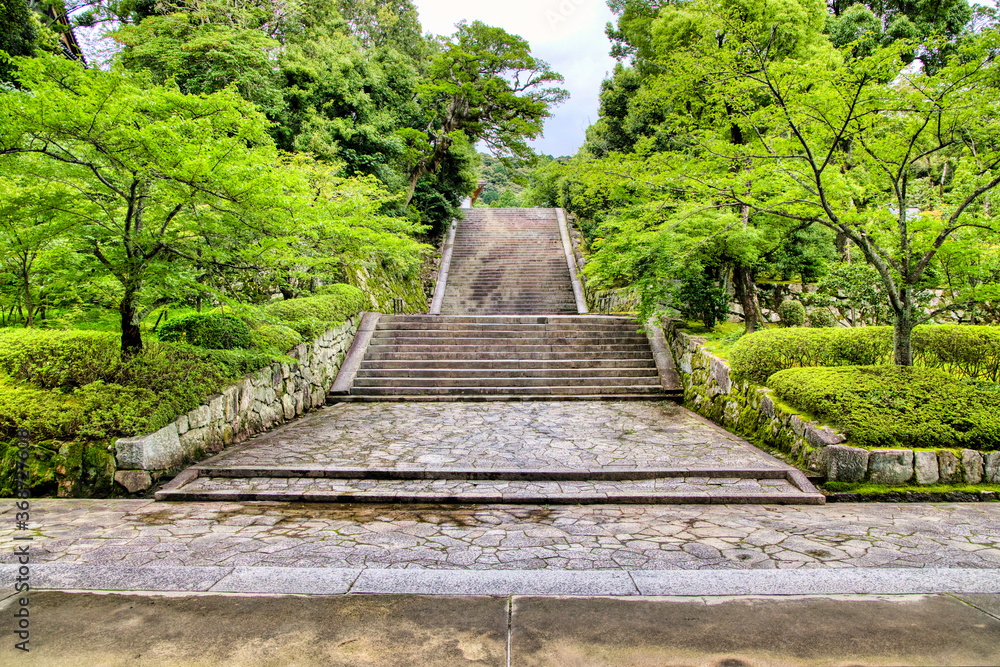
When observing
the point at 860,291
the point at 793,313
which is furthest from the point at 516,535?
the point at 860,291

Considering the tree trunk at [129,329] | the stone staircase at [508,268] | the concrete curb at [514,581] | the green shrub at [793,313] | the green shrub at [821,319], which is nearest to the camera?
the concrete curb at [514,581]

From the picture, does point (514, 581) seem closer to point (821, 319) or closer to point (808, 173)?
point (808, 173)

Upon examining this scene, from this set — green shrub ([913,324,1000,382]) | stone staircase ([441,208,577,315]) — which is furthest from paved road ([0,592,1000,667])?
stone staircase ([441,208,577,315])

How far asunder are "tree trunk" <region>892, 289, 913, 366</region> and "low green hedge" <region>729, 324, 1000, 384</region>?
70cm

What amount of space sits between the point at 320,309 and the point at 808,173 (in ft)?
28.6

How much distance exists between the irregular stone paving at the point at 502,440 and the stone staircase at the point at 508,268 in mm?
7695

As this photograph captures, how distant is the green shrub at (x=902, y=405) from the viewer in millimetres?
4910

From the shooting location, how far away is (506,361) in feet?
34.0

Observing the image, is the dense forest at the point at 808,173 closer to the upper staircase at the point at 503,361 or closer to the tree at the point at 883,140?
the tree at the point at 883,140

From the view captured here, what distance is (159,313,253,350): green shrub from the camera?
22.2ft

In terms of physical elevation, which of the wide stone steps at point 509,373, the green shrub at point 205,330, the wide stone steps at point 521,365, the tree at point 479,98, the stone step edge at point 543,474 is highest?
the tree at point 479,98

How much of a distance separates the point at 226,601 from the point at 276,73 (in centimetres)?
1694

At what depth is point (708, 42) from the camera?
10141 millimetres

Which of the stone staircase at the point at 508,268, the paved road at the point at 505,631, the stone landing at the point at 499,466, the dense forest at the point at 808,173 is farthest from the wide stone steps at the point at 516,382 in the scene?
the paved road at the point at 505,631
